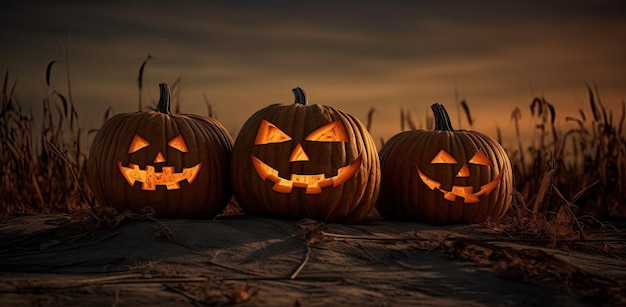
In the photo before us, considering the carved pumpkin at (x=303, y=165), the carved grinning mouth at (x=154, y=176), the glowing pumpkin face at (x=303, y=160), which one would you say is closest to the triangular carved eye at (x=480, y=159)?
the carved pumpkin at (x=303, y=165)

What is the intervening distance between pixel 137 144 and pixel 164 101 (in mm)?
750

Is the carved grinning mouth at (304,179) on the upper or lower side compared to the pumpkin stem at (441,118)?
lower

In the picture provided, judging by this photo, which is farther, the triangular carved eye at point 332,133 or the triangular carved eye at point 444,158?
the triangular carved eye at point 444,158

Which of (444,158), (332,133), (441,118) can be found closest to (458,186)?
(444,158)

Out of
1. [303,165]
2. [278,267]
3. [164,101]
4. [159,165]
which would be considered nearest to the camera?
[278,267]

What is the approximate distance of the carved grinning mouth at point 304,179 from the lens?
6.04 m

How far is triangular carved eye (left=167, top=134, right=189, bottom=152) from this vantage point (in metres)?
6.20

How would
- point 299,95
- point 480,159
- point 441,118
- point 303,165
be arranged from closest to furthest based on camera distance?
point 303,165
point 299,95
point 480,159
point 441,118

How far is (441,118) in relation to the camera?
7422 millimetres

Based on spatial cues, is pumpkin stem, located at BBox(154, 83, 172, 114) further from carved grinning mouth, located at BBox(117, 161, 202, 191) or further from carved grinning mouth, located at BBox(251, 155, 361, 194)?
carved grinning mouth, located at BBox(251, 155, 361, 194)

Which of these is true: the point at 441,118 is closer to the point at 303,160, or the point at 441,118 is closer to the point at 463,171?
the point at 463,171

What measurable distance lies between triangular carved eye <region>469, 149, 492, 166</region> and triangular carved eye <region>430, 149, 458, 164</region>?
0.60 feet

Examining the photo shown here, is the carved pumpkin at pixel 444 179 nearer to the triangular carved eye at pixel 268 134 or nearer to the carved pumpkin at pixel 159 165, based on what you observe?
the triangular carved eye at pixel 268 134

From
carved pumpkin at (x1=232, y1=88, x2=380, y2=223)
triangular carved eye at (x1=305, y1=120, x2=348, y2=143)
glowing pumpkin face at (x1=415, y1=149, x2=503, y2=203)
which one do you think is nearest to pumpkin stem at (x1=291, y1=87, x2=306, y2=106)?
carved pumpkin at (x1=232, y1=88, x2=380, y2=223)
